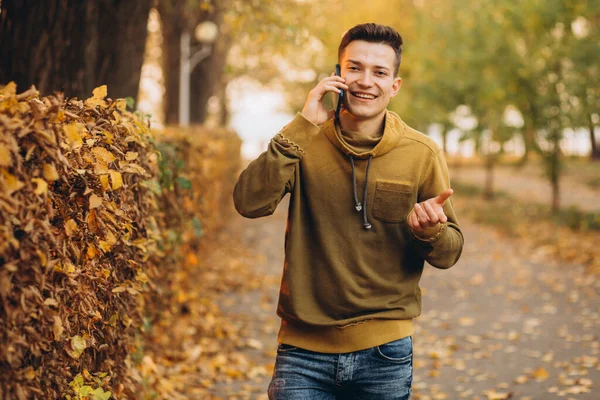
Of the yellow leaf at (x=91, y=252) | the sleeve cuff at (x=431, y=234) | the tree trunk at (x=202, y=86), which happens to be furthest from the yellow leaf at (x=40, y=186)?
the tree trunk at (x=202, y=86)

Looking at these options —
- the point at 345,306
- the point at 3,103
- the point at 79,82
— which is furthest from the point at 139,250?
the point at 79,82

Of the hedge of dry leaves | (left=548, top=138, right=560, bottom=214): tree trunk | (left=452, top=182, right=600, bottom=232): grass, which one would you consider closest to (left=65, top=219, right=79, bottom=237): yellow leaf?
the hedge of dry leaves

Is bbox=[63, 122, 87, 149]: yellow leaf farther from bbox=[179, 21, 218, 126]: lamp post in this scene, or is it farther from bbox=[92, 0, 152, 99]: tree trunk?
bbox=[179, 21, 218, 126]: lamp post

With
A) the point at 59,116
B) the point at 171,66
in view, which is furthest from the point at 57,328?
the point at 171,66

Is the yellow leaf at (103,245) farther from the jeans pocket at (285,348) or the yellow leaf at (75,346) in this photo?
the jeans pocket at (285,348)

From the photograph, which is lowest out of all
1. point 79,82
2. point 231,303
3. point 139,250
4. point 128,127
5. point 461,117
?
point 231,303

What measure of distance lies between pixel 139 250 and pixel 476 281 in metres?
8.11

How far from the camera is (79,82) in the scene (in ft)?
20.2

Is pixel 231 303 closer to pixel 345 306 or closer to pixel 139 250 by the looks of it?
pixel 139 250

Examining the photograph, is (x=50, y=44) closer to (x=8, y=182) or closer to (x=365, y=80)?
(x=365, y=80)

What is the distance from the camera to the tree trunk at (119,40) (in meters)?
6.75

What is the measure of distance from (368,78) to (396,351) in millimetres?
1109

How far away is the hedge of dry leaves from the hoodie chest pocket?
1.08 m

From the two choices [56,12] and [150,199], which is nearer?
[150,199]
